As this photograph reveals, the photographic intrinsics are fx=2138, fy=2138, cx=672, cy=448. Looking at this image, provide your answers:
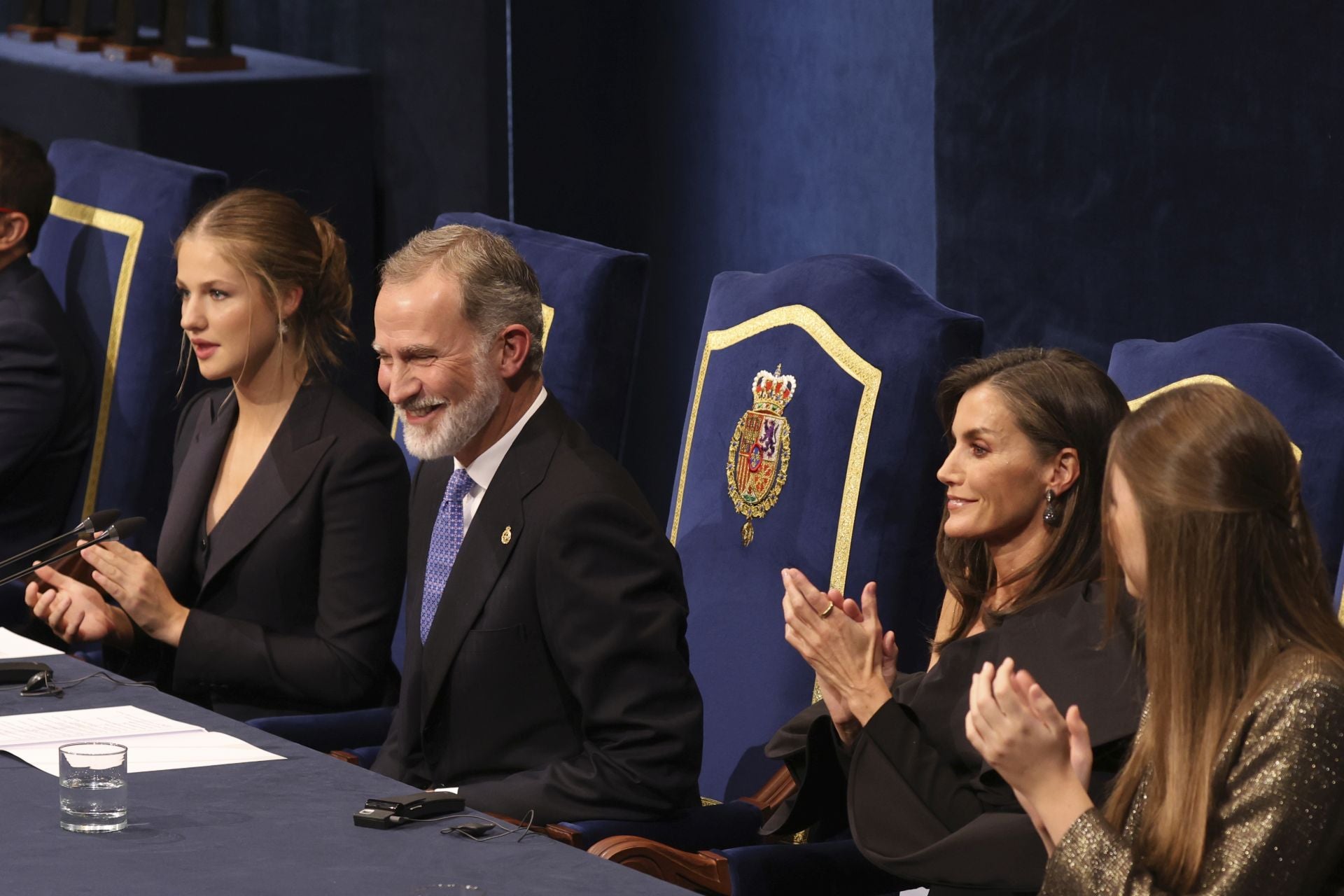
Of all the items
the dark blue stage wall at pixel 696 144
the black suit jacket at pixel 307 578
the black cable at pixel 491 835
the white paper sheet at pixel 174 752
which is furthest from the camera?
the dark blue stage wall at pixel 696 144

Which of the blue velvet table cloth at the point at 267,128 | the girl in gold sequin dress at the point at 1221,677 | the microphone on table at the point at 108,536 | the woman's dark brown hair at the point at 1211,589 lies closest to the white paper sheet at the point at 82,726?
the microphone on table at the point at 108,536

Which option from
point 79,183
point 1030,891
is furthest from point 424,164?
point 1030,891

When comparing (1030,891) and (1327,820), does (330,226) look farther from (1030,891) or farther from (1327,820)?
(1327,820)

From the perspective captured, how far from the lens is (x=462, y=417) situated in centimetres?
283

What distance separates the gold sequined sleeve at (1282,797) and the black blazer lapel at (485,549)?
1.11m

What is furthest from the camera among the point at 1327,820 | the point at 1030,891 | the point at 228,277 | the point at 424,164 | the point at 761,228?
the point at 424,164

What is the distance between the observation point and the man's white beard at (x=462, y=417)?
283 centimetres

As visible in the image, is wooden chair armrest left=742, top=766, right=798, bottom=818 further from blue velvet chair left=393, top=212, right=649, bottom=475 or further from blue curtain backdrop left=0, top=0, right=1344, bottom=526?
blue curtain backdrop left=0, top=0, right=1344, bottom=526

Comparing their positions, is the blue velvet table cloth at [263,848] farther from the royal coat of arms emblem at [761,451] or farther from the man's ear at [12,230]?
the man's ear at [12,230]

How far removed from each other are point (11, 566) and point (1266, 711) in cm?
270

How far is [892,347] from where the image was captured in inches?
116

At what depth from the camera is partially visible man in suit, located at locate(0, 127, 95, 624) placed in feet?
13.9

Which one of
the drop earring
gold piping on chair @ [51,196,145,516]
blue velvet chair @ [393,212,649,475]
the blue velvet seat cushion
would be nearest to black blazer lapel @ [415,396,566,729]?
the blue velvet seat cushion

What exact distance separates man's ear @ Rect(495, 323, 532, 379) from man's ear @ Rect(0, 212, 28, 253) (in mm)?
1879
